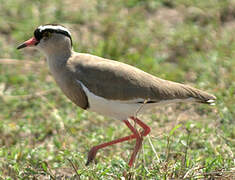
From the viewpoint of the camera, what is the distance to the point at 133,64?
737 centimetres

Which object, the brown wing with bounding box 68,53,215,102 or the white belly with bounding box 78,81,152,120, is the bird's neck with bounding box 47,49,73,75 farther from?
the white belly with bounding box 78,81,152,120

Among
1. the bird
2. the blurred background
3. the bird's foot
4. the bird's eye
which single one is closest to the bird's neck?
the bird

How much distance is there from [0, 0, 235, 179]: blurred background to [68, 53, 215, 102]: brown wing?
402mm

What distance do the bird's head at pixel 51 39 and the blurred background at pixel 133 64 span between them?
36.7 inches

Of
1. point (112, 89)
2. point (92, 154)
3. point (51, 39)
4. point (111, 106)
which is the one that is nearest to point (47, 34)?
point (51, 39)

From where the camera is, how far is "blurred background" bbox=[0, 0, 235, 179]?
15.2ft

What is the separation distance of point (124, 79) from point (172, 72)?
2335 millimetres

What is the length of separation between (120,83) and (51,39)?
0.93 metres

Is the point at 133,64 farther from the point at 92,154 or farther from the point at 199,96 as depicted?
the point at 92,154

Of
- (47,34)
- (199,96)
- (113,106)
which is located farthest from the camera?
(47,34)

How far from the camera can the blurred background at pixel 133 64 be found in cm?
464

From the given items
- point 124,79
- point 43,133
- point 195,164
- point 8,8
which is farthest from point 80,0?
point 195,164

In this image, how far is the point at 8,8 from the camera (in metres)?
8.55

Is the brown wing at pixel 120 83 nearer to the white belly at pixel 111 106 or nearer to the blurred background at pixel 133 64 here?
the white belly at pixel 111 106
